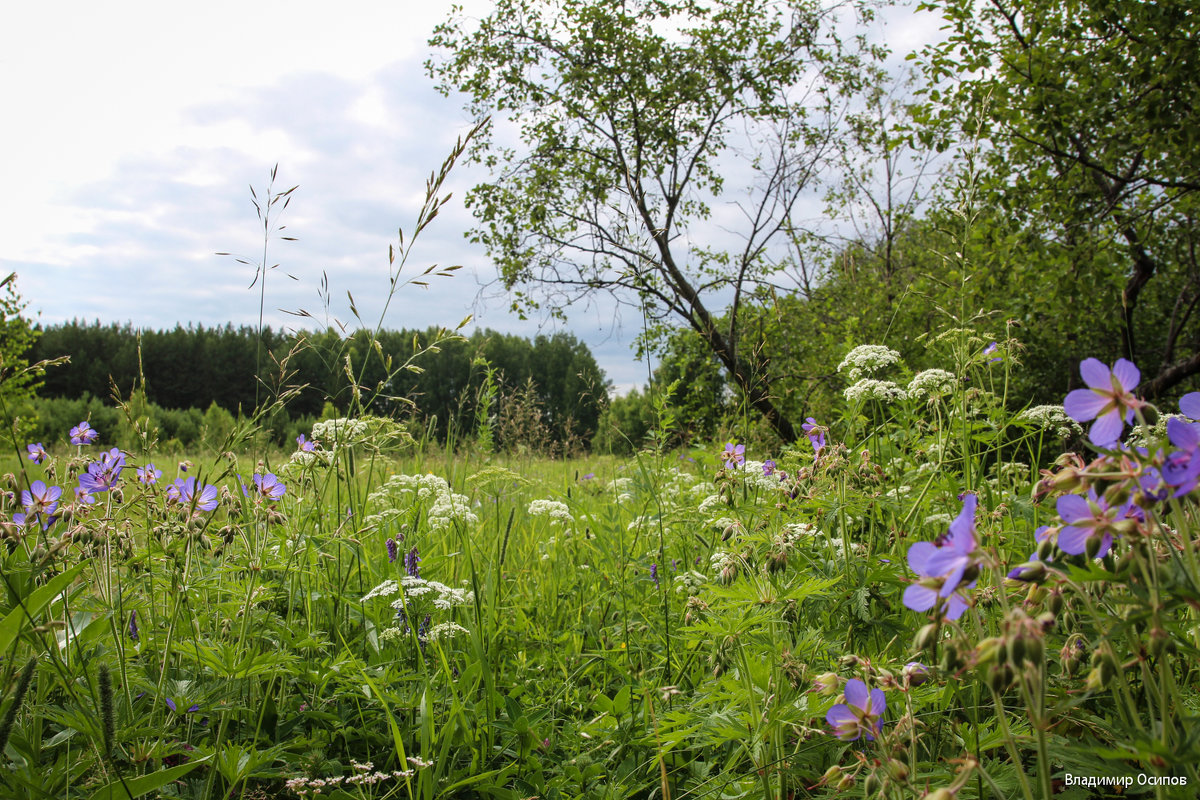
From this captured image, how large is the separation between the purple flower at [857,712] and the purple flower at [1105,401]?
0.45 m

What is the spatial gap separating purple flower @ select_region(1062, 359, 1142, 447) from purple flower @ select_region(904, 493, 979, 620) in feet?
0.67

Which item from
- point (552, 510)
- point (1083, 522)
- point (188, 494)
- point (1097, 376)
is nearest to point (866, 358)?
point (552, 510)

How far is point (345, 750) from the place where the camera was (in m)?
1.66

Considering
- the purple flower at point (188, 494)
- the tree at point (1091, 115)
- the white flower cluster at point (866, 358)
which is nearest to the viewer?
the purple flower at point (188, 494)

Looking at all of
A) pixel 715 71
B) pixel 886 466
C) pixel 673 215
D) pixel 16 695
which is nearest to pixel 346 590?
pixel 16 695

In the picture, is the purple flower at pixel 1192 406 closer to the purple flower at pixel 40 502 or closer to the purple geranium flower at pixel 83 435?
the purple flower at pixel 40 502

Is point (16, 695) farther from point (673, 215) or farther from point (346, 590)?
point (673, 215)

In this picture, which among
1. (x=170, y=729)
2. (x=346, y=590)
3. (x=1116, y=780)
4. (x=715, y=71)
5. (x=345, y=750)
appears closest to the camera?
(x=1116, y=780)

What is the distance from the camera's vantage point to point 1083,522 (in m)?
0.67

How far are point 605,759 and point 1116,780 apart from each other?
107 cm

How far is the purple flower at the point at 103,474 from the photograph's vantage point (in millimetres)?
1673

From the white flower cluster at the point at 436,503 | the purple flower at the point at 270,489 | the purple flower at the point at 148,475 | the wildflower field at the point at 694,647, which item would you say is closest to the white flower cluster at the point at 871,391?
the wildflower field at the point at 694,647

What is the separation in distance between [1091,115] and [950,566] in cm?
659

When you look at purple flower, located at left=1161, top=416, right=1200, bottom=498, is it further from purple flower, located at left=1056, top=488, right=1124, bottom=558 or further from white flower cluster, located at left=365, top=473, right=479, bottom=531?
white flower cluster, located at left=365, top=473, right=479, bottom=531
